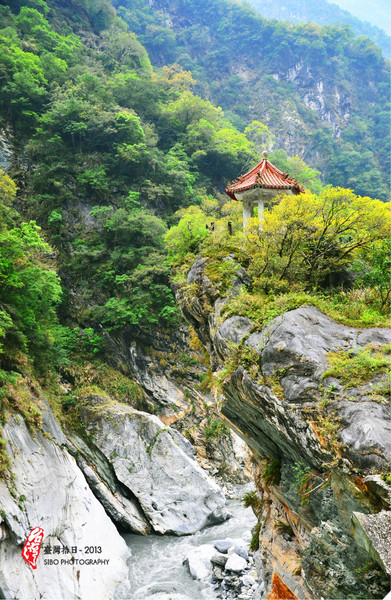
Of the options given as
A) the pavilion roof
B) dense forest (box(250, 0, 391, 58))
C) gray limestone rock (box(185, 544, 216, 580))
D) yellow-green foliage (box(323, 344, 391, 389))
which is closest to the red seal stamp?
gray limestone rock (box(185, 544, 216, 580))

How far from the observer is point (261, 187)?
39.0 feet

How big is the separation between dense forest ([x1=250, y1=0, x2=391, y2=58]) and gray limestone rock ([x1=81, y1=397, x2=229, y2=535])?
82627 millimetres

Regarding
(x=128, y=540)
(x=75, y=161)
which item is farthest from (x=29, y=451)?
(x=75, y=161)

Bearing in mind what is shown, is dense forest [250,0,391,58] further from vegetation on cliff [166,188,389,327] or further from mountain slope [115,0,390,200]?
vegetation on cliff [166,188,389,327]

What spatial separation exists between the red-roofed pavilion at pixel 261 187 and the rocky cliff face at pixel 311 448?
5568mm

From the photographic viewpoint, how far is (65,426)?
13.1 metres

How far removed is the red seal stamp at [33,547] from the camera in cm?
766

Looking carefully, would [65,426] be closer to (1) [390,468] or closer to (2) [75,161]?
(1) [390,468]

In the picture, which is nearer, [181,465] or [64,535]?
[64,535]

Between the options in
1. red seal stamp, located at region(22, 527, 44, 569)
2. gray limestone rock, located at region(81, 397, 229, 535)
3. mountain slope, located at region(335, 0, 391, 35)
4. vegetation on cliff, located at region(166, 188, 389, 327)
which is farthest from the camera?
mountain slope, located at region(335, 0, 391, 35)

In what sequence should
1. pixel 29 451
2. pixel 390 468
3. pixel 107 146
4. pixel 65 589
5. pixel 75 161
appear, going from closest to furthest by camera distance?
pixel 390 468, pixel 65 589, pixel 29 451, pixel 75 161, pixel 107 146

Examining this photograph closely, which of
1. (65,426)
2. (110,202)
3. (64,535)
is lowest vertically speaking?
(64,535)

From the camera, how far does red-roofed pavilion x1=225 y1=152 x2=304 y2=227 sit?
11.9 metres

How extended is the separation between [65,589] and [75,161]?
19946 millimetres
